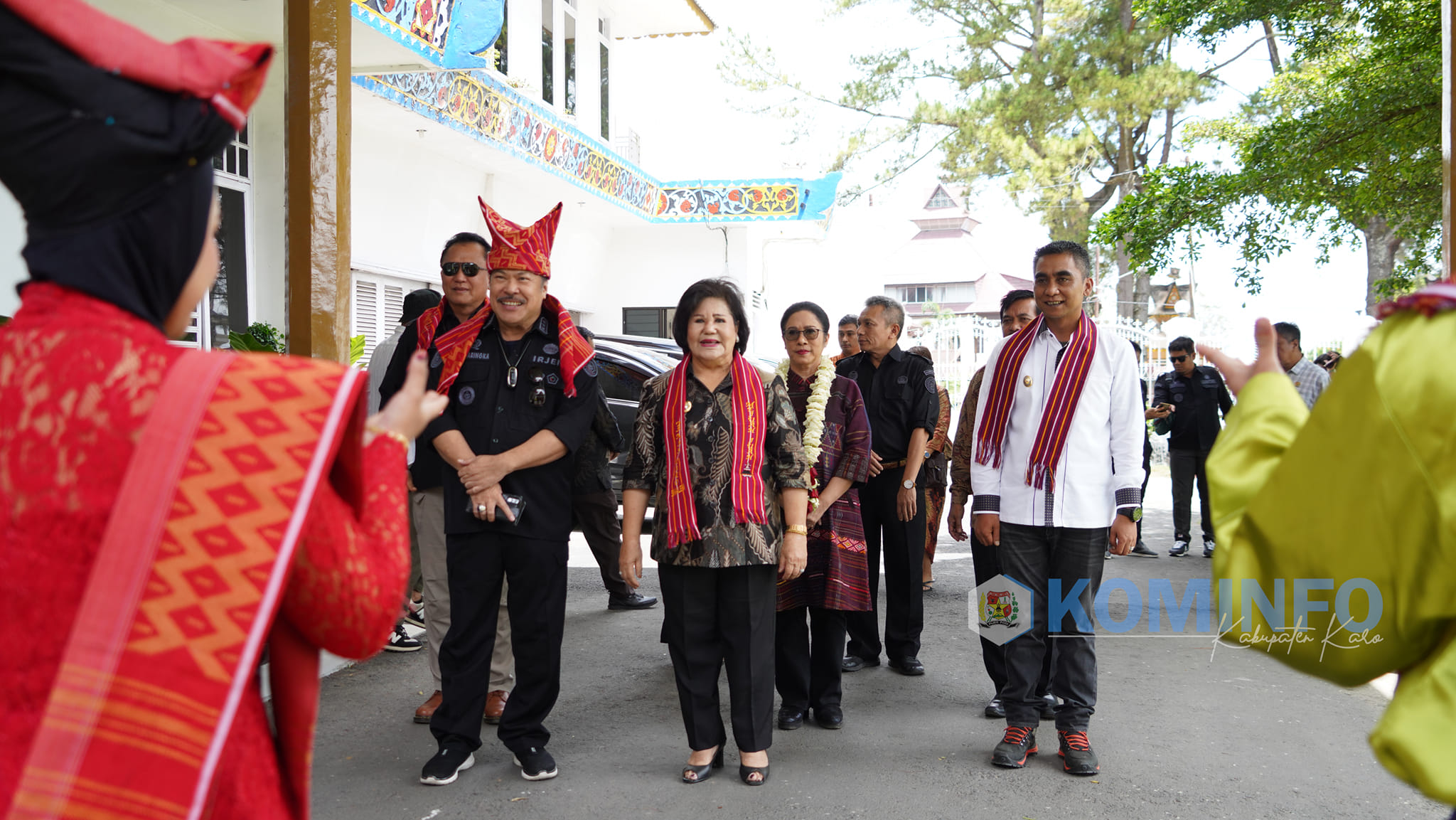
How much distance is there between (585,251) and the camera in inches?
671

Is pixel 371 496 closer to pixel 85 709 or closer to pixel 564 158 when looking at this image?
pixel 85 709

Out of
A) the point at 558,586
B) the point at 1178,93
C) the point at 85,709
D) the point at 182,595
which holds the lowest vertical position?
the point at 558,586

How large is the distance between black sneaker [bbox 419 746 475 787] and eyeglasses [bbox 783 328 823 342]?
2279mm

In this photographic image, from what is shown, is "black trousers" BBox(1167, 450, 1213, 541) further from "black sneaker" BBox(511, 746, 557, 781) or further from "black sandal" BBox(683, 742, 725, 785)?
"black sneaker" BBox(511, 746, 557, 781)

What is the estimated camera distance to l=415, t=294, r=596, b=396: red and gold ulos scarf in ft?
13.0

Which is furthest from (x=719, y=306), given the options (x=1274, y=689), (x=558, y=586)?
(x=1274, y=689)

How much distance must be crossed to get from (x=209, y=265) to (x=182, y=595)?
0.46 meters

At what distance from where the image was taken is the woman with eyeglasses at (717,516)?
383 centimetres

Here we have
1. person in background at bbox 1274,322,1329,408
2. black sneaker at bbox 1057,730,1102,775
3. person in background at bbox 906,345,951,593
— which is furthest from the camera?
person in background at bbox 1274,322,1329,408

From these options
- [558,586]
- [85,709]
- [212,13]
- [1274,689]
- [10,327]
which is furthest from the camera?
[212,13]

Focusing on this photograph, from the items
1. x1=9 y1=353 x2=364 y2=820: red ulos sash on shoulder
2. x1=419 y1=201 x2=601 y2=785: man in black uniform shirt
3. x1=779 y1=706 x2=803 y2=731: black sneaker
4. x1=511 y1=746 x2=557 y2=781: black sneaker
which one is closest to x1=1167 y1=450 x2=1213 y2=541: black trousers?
x1=779 y1=706 x2=803 y2=731: black sneaker

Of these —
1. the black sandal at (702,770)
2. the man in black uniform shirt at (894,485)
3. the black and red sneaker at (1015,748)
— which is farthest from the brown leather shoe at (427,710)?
the black and red sneaker at (1015,748)

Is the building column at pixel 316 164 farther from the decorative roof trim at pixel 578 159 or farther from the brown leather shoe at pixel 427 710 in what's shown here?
the decorative roof trim at pixel 578 159

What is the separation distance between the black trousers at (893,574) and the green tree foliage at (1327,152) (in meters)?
4.71
